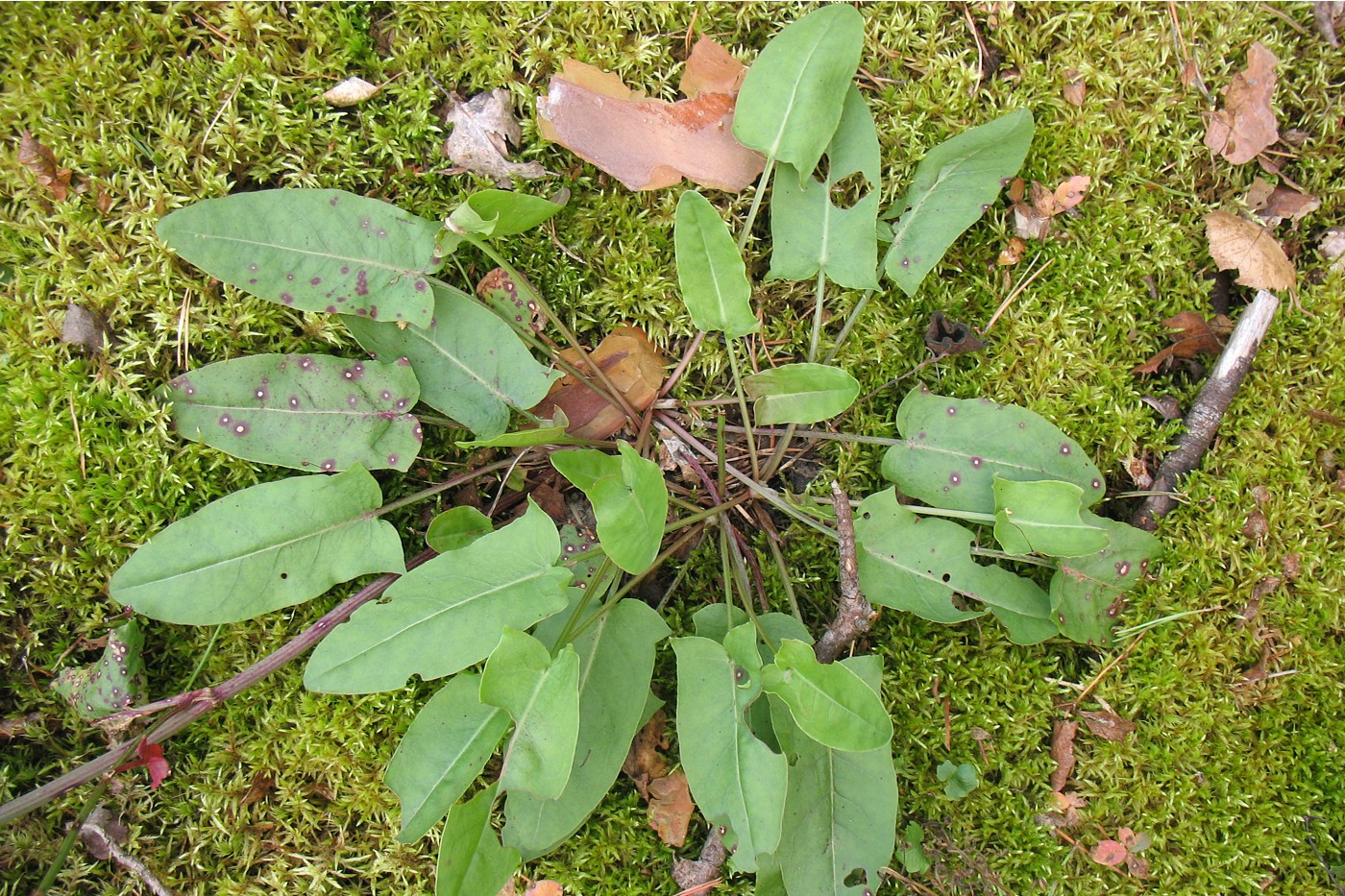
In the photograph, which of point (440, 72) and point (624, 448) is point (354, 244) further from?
point (624, 448)

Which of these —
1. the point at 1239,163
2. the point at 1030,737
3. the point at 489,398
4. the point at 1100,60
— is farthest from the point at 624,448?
the point at 1239,163

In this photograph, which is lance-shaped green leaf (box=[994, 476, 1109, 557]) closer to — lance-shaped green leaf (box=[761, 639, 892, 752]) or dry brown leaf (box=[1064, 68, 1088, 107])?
lance-shaped green leaf (box=[761, 639, 892, 752])

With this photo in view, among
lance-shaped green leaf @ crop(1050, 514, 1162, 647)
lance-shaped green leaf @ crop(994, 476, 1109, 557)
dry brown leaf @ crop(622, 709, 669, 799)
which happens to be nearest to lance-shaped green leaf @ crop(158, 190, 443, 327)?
dry brown leaf @ crop(622, 709, 669, 799)

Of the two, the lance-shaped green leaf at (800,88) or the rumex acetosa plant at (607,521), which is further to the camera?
the lance-shaped green leaf at (800,88)

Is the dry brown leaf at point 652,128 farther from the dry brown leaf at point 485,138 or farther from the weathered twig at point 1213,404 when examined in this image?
the weathered twig at point 1213,404

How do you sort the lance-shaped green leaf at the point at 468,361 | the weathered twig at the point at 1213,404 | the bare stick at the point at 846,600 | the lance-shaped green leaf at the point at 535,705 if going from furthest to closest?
the weathered twig at the point at 1213,404, the lance-shaped green leaf at the point at 468,361, the bare stick at the point at 846,600, the lance-shaped green leaf at the point at 535,705

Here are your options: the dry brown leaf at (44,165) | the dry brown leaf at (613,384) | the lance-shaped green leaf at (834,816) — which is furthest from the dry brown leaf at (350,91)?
the lance-shaped green leaf at (834,816)

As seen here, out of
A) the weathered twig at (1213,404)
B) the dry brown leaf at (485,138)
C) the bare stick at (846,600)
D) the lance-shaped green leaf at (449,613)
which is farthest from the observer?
the weathered twig at (1213,404)

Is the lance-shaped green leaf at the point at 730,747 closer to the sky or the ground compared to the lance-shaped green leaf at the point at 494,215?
closer to the ground
